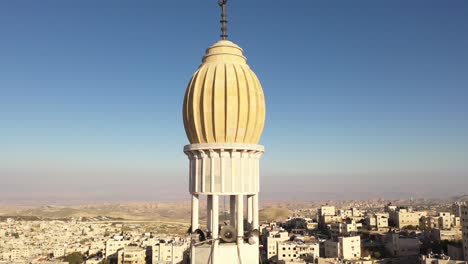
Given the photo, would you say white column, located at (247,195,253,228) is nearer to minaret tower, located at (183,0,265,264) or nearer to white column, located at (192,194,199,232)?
minaret tower, located at (183,0,265,264)

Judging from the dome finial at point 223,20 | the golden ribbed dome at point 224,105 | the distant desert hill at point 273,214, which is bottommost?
the distant desert hill at point 273,214

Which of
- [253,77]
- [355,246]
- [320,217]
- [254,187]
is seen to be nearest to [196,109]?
[253,77]

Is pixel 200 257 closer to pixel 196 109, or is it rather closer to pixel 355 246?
pixel 196 109

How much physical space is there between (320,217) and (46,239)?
215 ft

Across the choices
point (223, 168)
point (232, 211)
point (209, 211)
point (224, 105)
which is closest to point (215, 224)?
point (209, 211)

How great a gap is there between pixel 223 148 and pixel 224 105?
41.7 inches

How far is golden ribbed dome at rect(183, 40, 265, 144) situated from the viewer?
32.4ft

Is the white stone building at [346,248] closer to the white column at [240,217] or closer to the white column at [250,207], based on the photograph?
the white column at [250,207]

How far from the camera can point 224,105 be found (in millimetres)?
9852

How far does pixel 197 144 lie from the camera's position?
10133 mm

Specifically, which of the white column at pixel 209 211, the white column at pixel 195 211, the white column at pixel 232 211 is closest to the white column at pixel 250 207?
the white column at pixel 232 211

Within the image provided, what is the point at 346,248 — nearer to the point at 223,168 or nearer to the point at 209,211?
the point at 209,211

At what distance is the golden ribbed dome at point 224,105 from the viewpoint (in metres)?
9.88

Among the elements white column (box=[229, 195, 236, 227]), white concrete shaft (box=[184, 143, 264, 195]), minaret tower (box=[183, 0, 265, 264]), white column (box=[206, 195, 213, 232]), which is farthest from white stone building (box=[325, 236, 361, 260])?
white concrete shaft (box=[184, 143, 264, 195])
